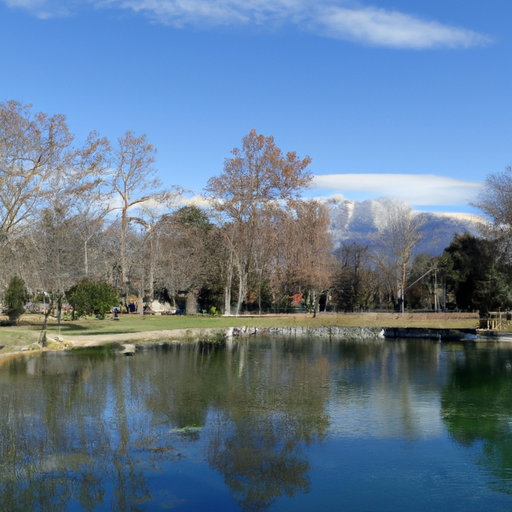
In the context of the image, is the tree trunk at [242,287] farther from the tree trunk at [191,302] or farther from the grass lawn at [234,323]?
the tree trunk at [191,302]

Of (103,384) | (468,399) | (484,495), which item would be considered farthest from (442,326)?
(484,495)

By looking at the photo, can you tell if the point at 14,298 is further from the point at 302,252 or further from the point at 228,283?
the point at 302,252

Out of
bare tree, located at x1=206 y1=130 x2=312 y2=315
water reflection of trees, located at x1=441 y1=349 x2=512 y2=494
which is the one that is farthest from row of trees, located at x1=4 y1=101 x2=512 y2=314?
water reflection of trees, located at x1=441 y1=349 x2=512 y2=494

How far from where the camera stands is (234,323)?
43.6 metres

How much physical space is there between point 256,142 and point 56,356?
100 feet

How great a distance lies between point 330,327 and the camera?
144 ft

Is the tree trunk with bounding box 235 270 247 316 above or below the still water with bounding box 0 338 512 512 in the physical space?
above

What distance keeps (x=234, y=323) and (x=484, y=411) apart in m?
27.8

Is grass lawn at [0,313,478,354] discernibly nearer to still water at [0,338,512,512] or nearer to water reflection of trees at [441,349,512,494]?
still water at [0,338,512,512]

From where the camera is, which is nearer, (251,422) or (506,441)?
(506,441)

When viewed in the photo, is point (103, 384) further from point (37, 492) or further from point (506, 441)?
point (506, 441)

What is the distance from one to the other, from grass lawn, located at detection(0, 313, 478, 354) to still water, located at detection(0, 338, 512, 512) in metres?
10.6

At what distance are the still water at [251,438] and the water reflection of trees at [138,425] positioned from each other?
0.13 ft

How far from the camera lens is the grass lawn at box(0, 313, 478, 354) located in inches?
1382
